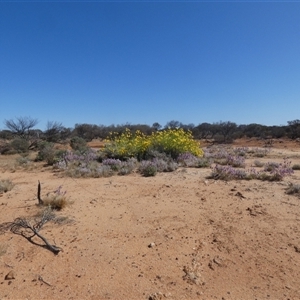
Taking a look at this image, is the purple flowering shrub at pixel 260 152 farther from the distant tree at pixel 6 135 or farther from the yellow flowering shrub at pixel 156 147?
the distant tree at pixel 6 135

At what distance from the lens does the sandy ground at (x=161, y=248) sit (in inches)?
123

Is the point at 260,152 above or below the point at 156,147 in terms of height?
below

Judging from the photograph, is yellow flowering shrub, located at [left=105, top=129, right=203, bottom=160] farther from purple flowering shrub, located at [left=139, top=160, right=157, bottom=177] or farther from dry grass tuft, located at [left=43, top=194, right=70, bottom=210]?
dry grass tuft, located at [left=43, top=194, right=70, bottom=210]

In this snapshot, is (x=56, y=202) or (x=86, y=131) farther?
(x=86, y=131)

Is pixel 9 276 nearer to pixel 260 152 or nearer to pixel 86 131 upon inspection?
pixel 260 152

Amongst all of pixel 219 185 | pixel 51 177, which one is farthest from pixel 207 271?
pixel 51 177

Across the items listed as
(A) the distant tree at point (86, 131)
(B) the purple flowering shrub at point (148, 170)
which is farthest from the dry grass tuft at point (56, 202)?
(A) the distant tree at point (86, 131)

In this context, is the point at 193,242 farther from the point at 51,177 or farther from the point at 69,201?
the point at 51,177

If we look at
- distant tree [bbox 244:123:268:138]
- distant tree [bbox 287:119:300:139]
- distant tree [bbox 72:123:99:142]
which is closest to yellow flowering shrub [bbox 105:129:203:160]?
distant tree [bbox 287:119:300:139]

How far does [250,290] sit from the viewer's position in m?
3.06

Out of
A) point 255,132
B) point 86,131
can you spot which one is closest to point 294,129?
point 255,132

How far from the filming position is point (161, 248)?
3.97 meters

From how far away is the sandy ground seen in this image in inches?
123

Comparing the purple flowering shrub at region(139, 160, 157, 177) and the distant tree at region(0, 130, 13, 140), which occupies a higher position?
the distant tree at region(0, 130, 13, 140)
